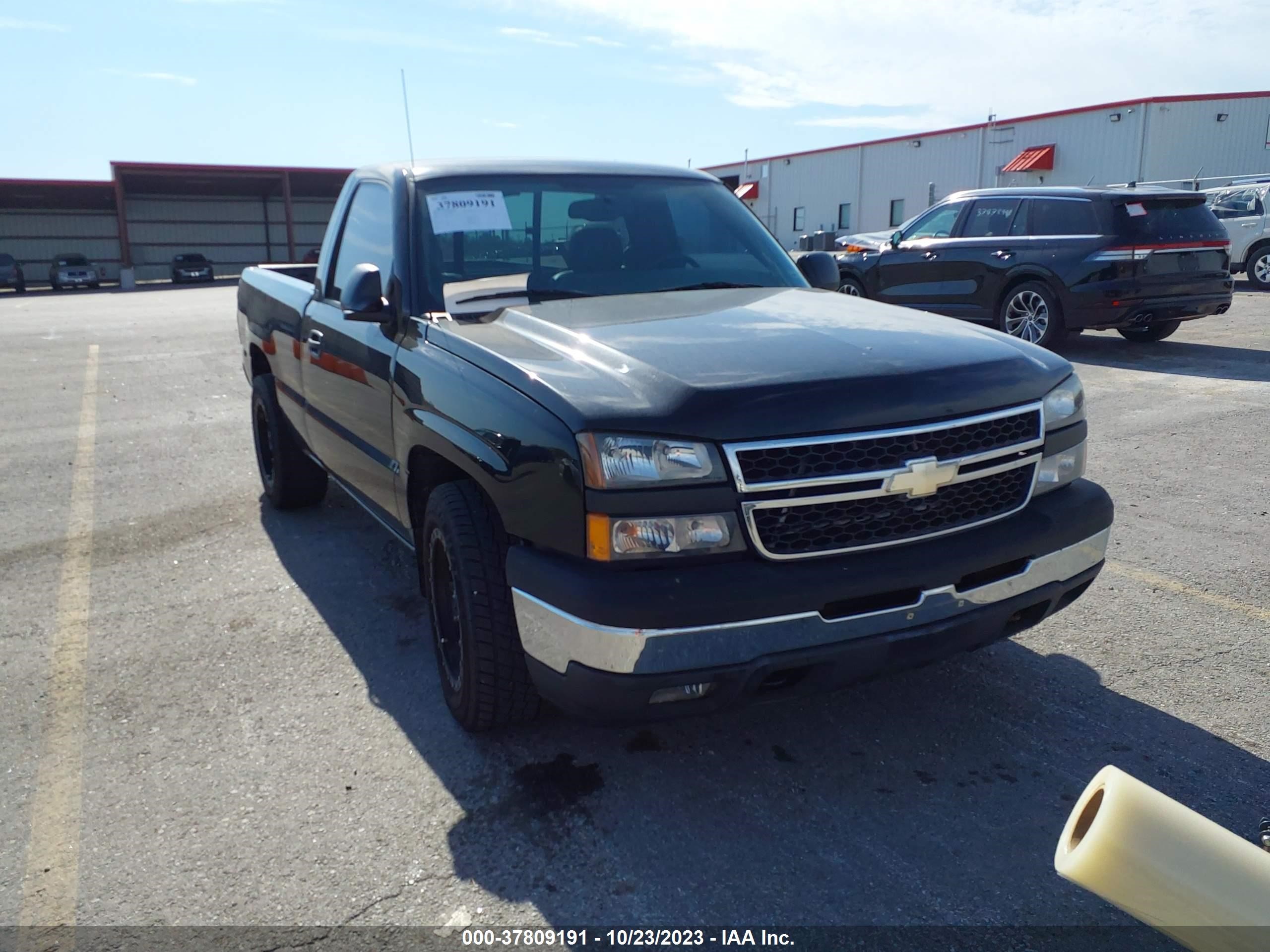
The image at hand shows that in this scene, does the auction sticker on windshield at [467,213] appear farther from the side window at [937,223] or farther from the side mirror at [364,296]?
the side window at [937,223]

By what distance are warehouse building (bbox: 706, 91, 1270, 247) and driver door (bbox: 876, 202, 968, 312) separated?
12.4 metres

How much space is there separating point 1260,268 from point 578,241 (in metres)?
18.5

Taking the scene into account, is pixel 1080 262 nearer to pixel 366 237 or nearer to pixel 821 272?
pixel 821 272

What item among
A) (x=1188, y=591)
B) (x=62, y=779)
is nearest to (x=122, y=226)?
(x=62, y=779)

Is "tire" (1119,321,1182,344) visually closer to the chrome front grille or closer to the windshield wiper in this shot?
the windshield wiper

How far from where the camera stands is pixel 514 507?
9.07 ft

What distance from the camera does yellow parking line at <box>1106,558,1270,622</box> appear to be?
4.08 m

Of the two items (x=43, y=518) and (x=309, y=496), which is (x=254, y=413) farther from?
(x=43, y=518)

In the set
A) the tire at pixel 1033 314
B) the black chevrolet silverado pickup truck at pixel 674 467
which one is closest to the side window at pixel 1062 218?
the tire at pixel 1033 314

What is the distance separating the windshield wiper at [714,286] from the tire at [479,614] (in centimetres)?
126

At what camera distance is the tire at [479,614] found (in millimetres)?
2914

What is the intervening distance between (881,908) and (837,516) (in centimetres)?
95

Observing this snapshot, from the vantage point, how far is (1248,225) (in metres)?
18.0

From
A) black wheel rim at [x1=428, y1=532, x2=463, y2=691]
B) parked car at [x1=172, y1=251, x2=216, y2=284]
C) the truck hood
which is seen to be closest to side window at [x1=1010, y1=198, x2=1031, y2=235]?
the truck hood
